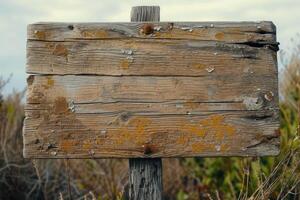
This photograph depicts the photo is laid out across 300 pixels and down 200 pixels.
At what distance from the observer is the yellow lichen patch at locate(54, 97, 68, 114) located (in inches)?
131

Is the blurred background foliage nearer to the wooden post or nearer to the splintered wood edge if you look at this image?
the wooden post

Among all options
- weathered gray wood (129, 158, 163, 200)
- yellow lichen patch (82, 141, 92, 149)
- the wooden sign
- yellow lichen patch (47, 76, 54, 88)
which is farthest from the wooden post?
yellow lichen patch (47, 76, 54, 88)

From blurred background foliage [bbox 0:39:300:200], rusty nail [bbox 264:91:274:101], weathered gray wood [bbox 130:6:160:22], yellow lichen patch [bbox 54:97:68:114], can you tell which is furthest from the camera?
blurred background foliage [bbox 0:39:300:200]

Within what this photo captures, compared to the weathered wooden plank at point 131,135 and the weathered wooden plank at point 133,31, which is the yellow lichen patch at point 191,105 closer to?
the weathered wooden plank at point 131,135

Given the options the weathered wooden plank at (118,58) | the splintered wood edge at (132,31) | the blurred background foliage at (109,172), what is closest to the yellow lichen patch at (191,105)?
the weathered wooden plank at (118,58)

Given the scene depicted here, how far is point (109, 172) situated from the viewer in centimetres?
732

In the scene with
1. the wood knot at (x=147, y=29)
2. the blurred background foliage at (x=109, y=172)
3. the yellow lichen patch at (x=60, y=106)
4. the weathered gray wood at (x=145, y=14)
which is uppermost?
the weathered gray wood at (x=145, y=14)

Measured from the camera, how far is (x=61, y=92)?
10.9 feet

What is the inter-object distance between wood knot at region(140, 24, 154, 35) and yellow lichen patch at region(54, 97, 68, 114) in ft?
1.46

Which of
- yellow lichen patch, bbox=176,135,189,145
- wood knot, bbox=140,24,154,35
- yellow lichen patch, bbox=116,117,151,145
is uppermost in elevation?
wood knot, bbox=140,24,154,35

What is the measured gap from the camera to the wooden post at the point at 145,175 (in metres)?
3.48

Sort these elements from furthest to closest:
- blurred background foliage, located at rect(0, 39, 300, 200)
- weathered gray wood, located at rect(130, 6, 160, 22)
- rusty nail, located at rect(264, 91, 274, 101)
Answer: blurred background foliage, located at rect(0, 39, 300, 200) → weathered gray wood, located at rect(130, 6, 160, 22) → rusty nail, located at rect(264, 91, 274, 101)

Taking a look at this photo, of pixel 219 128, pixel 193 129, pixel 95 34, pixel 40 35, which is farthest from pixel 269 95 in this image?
pixel 40 35

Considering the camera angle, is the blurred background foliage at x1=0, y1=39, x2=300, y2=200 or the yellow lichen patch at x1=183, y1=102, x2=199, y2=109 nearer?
the yellow lichen patch at x1=183, y1=102, x2=199, y2=109
